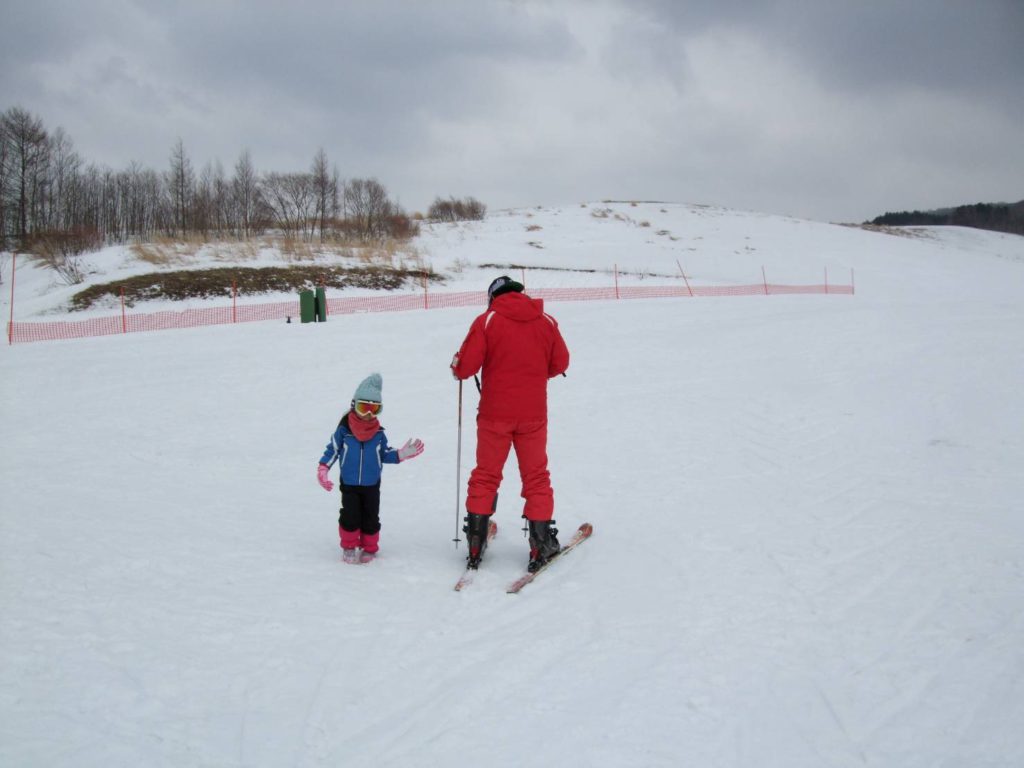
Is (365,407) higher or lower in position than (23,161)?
lower

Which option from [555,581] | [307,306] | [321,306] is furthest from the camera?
[321,306]

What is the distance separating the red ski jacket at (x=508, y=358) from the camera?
463 centimetres

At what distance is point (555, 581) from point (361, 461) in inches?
61.5

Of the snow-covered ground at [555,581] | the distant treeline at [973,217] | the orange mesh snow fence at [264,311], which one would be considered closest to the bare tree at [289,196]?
the orange mesh snow fence at [264,311]

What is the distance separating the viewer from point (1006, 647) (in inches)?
139

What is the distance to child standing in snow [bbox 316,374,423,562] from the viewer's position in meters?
4.86

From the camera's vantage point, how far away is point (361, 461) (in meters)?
4.89

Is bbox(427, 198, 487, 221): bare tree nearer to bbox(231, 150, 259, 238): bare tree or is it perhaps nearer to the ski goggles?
bbox(231, 150, 259, 238): bare tree

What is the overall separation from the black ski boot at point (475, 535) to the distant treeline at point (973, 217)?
115083 mm

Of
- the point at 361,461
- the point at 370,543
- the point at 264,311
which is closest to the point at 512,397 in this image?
the point at 361,461

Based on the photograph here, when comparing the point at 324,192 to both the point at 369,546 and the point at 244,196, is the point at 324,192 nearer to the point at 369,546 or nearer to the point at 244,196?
the point at 244,196

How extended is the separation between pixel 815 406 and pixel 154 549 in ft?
26.8

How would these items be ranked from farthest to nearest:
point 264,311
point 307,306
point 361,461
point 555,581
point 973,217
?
point 973,217 < point 264,311 < point 307,306 < point 361,461 < point 555,581

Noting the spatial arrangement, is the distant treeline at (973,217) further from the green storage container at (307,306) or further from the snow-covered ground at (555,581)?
the snow-covered ground at (555,581)
